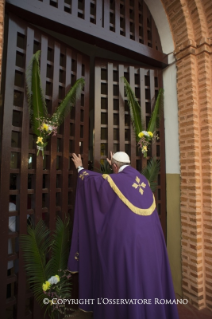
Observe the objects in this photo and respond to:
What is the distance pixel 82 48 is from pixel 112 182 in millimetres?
4700

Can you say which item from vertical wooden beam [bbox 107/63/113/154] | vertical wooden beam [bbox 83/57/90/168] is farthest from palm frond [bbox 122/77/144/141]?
vertical wooden beam [bbox 83/57/90/168]

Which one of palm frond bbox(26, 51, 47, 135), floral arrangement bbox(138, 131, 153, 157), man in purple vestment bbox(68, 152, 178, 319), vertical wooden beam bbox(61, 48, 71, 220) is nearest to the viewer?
man in purple vestment bbox(68, 152, 178, 319)

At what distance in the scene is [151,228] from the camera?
2.30 meters

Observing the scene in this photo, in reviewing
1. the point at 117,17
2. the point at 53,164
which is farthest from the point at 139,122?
the point at 117,17

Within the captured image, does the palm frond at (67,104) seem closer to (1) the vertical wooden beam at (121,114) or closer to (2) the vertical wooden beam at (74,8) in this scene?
(1) the vertical wooden beam at (121,114)

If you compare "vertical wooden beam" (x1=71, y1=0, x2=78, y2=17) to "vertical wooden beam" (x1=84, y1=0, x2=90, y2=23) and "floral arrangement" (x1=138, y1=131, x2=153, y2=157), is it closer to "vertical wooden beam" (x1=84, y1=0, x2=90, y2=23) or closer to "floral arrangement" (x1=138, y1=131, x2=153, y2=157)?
"vertical wooden beam" (x1=84, y1=0, x2=90, y2=23)

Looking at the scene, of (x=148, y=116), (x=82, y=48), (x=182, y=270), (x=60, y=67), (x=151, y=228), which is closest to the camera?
(x=151, y=228)

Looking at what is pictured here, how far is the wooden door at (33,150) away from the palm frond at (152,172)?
3.42ft

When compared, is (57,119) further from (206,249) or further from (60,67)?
(206,249)

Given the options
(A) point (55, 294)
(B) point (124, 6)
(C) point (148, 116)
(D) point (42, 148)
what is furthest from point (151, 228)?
(B) point (124, 6)

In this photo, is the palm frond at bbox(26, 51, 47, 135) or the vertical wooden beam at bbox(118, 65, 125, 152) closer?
the palm frond at bbox(26, 51, 47, 135)

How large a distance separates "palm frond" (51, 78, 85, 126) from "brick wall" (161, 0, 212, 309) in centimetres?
180

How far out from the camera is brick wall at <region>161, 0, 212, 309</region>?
10.3 feet

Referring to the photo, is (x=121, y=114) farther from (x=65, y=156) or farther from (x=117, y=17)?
(x=117, y=17)
